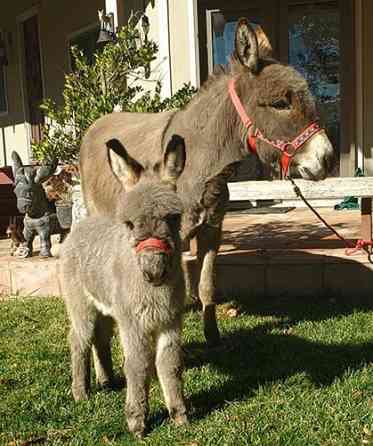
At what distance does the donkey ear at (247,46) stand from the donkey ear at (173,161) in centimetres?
103

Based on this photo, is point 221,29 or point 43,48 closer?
point 221,29

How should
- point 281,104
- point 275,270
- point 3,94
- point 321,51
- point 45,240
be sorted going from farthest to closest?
point 3,94 < point 321,51 < point 45,240 < point 275,270 < point 281,104

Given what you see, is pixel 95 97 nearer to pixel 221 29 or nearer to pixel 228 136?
pixel 228 136

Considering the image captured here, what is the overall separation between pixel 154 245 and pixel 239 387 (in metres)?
1.53

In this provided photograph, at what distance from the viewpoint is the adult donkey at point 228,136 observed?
3.86 metres

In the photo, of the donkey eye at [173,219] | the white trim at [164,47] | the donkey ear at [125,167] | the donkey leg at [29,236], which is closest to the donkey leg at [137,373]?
the donkey eye at [173,219]

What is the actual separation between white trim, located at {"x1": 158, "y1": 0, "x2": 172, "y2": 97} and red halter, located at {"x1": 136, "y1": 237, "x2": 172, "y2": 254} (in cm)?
601

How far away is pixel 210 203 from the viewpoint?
4.34 m

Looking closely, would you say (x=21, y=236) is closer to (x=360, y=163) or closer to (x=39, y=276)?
(x=39, y=276)

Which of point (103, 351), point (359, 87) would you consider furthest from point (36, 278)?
point (359, 87)

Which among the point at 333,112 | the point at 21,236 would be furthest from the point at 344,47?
the point at 21,236

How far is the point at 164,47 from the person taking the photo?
335 inches

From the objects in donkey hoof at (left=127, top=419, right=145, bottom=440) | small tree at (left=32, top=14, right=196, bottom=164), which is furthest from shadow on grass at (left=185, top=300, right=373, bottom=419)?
small tree at (left=32, top=14, right=196, bottom=164)

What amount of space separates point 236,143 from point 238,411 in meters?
1.76
